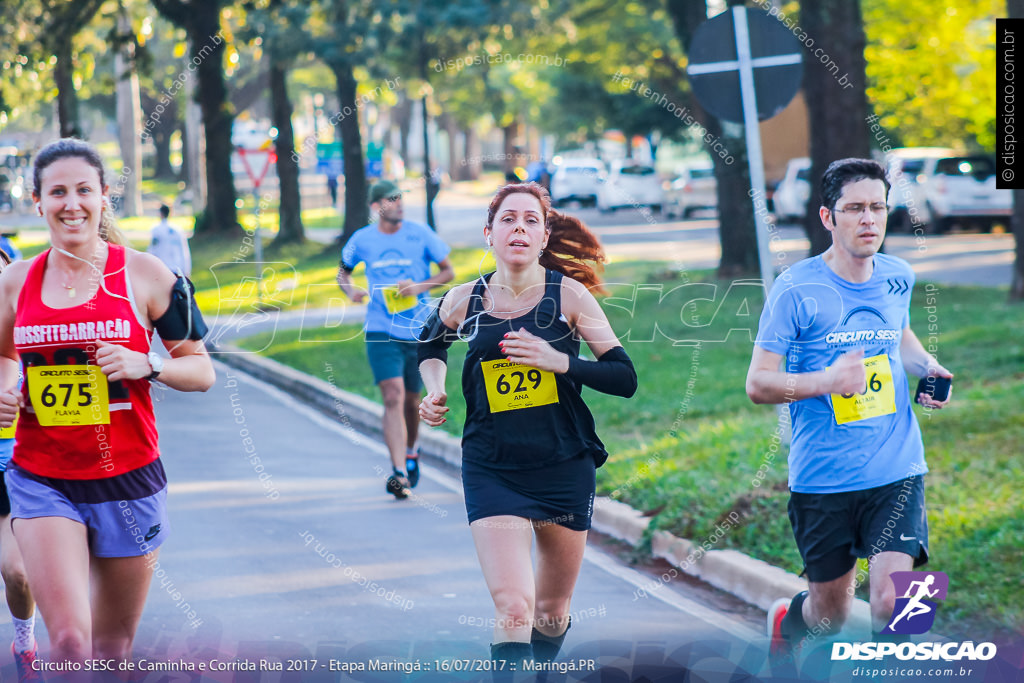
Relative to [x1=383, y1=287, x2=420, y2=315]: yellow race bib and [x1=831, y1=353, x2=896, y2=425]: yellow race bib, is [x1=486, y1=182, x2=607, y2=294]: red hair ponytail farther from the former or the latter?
[x1=383, y1=287, x2=420, y2=315]: yellow race bib

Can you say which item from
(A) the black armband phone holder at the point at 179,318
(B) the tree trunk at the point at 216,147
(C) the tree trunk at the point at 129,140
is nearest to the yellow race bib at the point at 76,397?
(A) the black armband phone holder at the point at 179,318

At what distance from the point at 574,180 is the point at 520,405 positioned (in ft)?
129

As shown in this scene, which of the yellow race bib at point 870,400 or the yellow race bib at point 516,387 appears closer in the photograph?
A: the yellow race bib at point 516,387

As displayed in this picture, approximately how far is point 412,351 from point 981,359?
6.12 meters

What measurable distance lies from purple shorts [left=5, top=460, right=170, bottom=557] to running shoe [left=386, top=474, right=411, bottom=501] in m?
4.82

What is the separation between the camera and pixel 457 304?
4680 mm

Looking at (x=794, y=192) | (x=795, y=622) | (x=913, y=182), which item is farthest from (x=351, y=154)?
(x=795, y=622)

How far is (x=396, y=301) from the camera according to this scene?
8688mm

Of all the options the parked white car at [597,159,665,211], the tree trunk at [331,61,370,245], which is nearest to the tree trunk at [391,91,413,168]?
the parked white car at [597,159,665,211]

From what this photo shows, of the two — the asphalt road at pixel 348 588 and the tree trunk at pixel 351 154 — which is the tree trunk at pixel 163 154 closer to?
the tree trunk at pixel 351 154

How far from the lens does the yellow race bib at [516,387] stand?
4.37 meters

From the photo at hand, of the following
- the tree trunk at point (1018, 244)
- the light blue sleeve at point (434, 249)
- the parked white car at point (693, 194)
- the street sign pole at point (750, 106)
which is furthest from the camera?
the parked white car at point (693, 194)

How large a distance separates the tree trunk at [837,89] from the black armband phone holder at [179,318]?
38.8 feet

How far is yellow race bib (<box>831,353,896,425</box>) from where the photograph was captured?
14.9 feet
